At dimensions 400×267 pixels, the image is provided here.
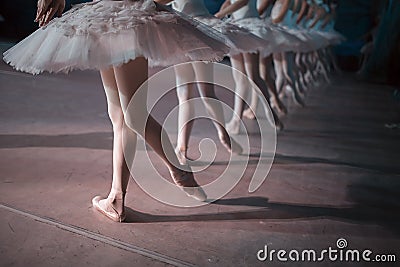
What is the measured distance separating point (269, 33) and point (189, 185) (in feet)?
5.36

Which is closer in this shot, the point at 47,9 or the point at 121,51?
the point at 121,51

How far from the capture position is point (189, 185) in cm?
187

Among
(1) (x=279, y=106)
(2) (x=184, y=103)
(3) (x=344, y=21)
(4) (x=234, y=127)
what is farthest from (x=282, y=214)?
(3) (x=344, y=21)

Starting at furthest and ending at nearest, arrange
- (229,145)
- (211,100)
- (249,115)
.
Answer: (249,115) < (229,145) < (211,100)

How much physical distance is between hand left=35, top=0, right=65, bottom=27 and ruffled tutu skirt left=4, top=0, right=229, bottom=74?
7 cm

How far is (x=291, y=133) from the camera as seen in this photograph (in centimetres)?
340

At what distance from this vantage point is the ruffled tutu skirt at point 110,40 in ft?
4.70

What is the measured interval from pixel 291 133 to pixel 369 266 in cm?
197

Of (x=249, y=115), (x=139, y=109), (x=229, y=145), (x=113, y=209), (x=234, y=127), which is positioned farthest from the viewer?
(x=249, y=115)

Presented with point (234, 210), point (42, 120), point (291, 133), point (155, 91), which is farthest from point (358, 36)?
point (234, 210)

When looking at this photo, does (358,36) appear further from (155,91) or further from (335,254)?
(335,254)

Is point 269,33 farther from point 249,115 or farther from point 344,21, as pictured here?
point 344,21

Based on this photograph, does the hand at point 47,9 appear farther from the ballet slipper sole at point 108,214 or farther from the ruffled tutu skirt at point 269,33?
the ruffled tutu skirt at point 269,33

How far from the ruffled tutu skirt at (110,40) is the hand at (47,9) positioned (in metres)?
0.07
